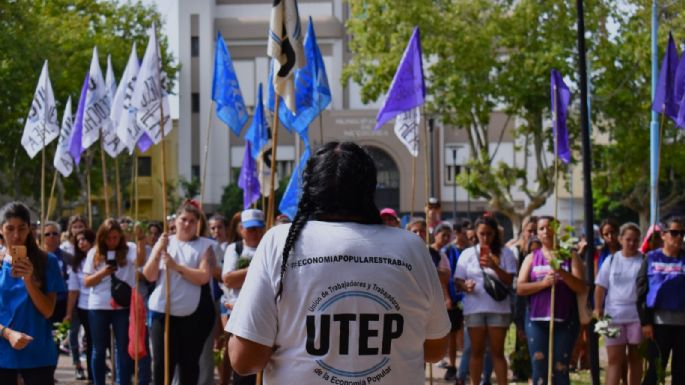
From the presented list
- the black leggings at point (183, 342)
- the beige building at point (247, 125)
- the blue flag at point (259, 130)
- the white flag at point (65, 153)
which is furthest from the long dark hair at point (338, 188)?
the beige building at point (247, 125)

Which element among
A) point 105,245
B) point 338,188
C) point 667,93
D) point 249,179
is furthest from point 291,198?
point 338,188

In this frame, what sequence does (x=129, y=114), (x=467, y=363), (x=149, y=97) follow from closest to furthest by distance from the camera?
(x=149, y=97)
(x=467, y=363)
(x=129, y=114)

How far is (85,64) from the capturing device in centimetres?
4316

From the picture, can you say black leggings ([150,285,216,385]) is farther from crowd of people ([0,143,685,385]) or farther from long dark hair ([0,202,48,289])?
long dark hair ([0,202,48,289])

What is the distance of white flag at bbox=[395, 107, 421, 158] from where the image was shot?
47.2 ft

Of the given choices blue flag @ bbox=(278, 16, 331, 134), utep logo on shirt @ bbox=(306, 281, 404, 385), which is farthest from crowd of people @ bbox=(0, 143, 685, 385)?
blue flag @ bbox=(278, 16, 331, 134)

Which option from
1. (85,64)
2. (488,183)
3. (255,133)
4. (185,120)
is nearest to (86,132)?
(255,133)

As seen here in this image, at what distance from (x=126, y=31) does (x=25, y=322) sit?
135 ft

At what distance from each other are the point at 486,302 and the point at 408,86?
273 cm

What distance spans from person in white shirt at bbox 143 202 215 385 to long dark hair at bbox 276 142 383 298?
5.50 meters

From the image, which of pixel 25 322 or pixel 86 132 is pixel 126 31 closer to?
pixel 86 132

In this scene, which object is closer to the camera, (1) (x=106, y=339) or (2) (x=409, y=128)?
(1) (x=106, y=339)

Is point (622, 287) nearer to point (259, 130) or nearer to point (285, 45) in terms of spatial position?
point (285, 45)

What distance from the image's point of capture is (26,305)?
7594 millimetres
